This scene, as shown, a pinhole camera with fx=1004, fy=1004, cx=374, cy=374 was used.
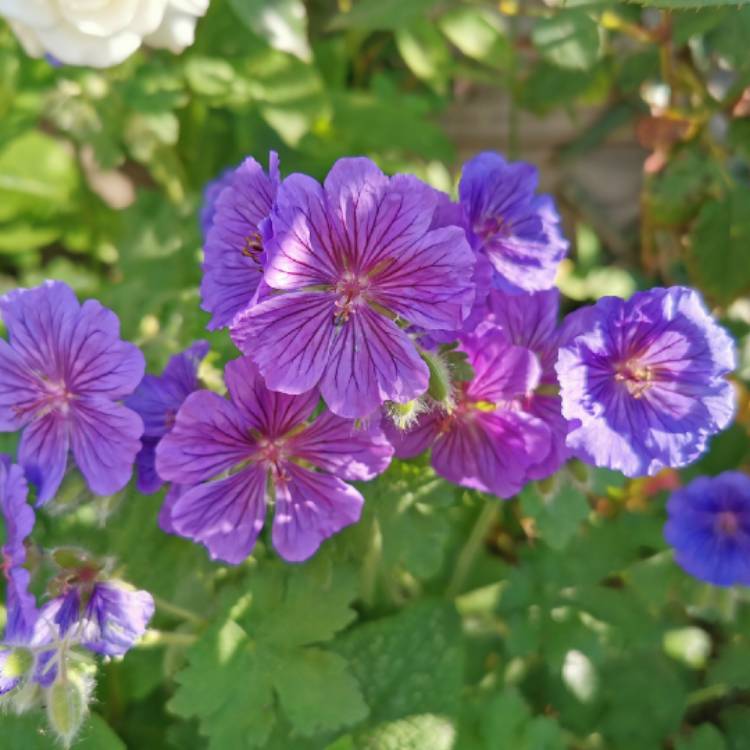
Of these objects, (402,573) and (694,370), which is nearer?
(694,370)

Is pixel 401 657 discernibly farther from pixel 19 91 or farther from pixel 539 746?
pixel 19 91

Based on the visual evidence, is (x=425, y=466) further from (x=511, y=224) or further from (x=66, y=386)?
(x=66, y=386)

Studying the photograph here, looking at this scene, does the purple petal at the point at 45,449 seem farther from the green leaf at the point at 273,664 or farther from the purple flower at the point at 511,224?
the purple flower at the point at 511,224

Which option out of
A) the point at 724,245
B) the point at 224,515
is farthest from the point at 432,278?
the point at 724,245

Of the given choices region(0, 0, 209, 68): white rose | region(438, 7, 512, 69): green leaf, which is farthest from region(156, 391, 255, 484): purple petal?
region(438, 7, 512, 69): green leaf

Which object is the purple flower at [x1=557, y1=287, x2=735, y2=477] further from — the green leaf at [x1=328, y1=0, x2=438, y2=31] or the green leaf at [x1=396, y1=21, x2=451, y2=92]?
the green leaf at [x1=396, y1=21, x2=451, y2=92]

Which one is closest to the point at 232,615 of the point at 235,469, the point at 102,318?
the point at 235,469
